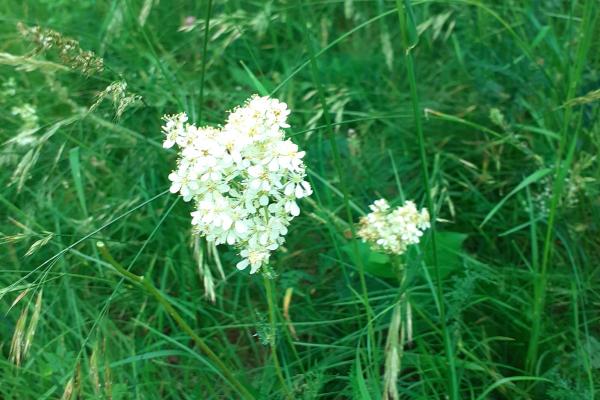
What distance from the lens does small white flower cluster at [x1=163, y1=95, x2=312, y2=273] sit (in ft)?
3.97

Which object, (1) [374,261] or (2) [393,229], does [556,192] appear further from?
(1) [374,261]

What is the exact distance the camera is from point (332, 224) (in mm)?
1883

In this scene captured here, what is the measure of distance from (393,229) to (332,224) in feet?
1.10

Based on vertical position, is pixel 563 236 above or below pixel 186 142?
below

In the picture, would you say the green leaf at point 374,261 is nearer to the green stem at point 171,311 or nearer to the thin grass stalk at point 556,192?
the thin grass stalk at point 556,192

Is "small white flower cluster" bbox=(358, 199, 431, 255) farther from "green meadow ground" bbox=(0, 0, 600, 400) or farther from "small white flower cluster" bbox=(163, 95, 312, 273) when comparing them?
"small white flower cluster" bbox=(163, 95, 312, 273)

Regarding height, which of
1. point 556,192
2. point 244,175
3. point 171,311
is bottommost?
point 556,192

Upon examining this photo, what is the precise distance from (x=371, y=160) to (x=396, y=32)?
2.39 feet

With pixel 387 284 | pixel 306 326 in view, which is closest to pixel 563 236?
pixel 387 284

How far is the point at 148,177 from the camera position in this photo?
2.22 metres

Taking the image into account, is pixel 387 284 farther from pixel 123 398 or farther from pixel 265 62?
pixel 265 62

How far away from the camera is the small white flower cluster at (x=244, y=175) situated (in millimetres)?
1209

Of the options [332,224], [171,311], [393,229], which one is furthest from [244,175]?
[332,224]

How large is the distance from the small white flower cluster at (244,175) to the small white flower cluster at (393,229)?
348 millimetres
